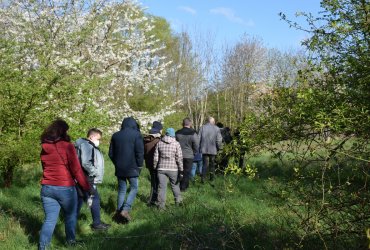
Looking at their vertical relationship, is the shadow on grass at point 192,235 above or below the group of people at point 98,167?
below

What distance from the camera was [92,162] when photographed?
737cm

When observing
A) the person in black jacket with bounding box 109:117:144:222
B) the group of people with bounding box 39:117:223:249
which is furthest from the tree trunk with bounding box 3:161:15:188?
the person in black jacket with bounding box 109:117:144:222

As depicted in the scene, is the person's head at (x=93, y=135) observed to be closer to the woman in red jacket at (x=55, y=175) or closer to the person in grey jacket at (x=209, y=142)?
the woman in red jacket at (x=55, y=175)

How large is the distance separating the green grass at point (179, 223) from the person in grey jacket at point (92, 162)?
29 cm

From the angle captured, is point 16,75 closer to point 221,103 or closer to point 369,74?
point 369,74

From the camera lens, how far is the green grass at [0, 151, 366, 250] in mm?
5473

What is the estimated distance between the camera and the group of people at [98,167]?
6.14m

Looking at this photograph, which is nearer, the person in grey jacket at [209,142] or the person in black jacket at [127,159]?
the person in black jacket at [127,159]

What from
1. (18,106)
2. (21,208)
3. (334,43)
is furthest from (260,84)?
(18,106)

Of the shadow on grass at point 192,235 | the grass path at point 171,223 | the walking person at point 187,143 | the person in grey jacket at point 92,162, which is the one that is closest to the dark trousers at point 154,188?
the grass path at point 171,223

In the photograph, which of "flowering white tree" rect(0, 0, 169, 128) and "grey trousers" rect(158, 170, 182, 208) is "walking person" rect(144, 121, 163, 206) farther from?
"flowering white tree" rect(0, 0, 169, 128)

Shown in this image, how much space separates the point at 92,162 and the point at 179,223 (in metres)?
1.86

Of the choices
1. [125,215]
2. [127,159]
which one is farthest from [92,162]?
[125,215]

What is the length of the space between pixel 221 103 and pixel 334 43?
37264 mm
